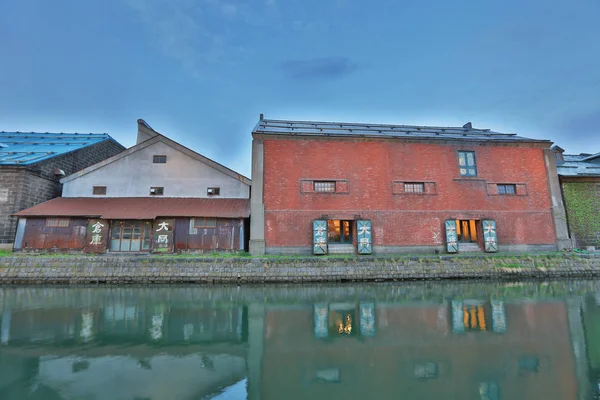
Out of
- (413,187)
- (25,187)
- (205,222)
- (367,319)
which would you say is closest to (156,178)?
(205,222)

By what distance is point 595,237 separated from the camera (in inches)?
754

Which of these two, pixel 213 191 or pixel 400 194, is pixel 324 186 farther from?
pixel 213 191

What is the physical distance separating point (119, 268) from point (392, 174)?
49.0ft

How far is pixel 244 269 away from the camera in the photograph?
14.1 metres

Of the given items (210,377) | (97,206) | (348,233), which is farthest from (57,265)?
(348,233)

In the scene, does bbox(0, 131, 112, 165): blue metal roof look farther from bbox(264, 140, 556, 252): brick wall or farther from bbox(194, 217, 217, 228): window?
bbox(264, 140, 556, 252): brick wall

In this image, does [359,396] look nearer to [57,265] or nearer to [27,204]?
[57,265]

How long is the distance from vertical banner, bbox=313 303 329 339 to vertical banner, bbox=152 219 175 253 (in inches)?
399

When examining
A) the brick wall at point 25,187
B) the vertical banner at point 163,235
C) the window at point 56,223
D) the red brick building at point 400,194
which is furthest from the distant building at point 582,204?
the brick wall at point 25,187

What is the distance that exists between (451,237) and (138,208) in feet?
57.7

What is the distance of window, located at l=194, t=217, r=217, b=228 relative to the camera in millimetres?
17000

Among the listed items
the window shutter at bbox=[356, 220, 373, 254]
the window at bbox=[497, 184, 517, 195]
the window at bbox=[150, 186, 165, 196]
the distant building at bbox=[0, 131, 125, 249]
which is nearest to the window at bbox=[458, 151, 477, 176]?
the window at bbox=[497, 184, 517, 195]

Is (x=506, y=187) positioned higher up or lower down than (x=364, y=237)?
higher up

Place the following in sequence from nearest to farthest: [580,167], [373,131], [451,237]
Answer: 1. [451,237]
2. [373,131]
3. [580,167]
